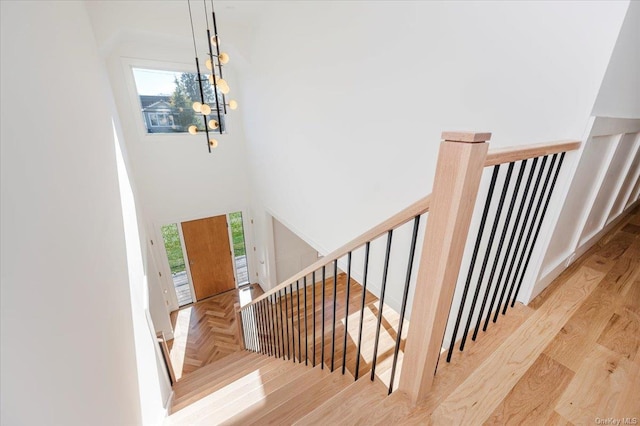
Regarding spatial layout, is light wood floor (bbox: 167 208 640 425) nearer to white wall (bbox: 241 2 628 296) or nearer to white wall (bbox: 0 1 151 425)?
white wall (bbox: 0 1 151 425)

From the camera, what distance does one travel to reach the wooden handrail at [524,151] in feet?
2.64

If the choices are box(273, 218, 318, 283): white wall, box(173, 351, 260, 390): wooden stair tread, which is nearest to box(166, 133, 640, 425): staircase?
box(173, 351, 260, 390): wooden stair tread

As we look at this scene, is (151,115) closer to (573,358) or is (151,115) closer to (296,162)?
(296,162)

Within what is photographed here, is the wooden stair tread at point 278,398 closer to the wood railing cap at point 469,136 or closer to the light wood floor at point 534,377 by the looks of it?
the light wood floor at point 534,377

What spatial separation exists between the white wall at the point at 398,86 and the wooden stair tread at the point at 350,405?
4.73ft

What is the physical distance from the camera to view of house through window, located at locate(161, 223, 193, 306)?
5.14m

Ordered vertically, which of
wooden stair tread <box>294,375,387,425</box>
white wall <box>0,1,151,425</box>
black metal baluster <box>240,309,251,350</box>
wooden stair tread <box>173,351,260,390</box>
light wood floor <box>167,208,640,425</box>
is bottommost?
black metal baluster <box>240,309,251,350</box>

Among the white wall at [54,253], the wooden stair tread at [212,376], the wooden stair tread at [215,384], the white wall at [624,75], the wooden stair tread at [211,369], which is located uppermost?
the white wall at [624,75]

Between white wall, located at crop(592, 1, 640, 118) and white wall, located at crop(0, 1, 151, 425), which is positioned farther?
white wall, located at crop(592, 1, 640, 118)

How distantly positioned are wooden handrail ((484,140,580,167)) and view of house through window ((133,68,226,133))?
4762mm

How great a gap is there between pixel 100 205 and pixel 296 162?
90.2 inches

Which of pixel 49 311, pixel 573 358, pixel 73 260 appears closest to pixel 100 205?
pixel 73 260

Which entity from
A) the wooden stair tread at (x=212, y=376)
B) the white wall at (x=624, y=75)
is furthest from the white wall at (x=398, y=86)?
the wooden stair tread at (x=212, y=376)

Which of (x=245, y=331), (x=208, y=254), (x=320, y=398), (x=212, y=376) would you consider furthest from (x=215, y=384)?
(x=208, y=254)
